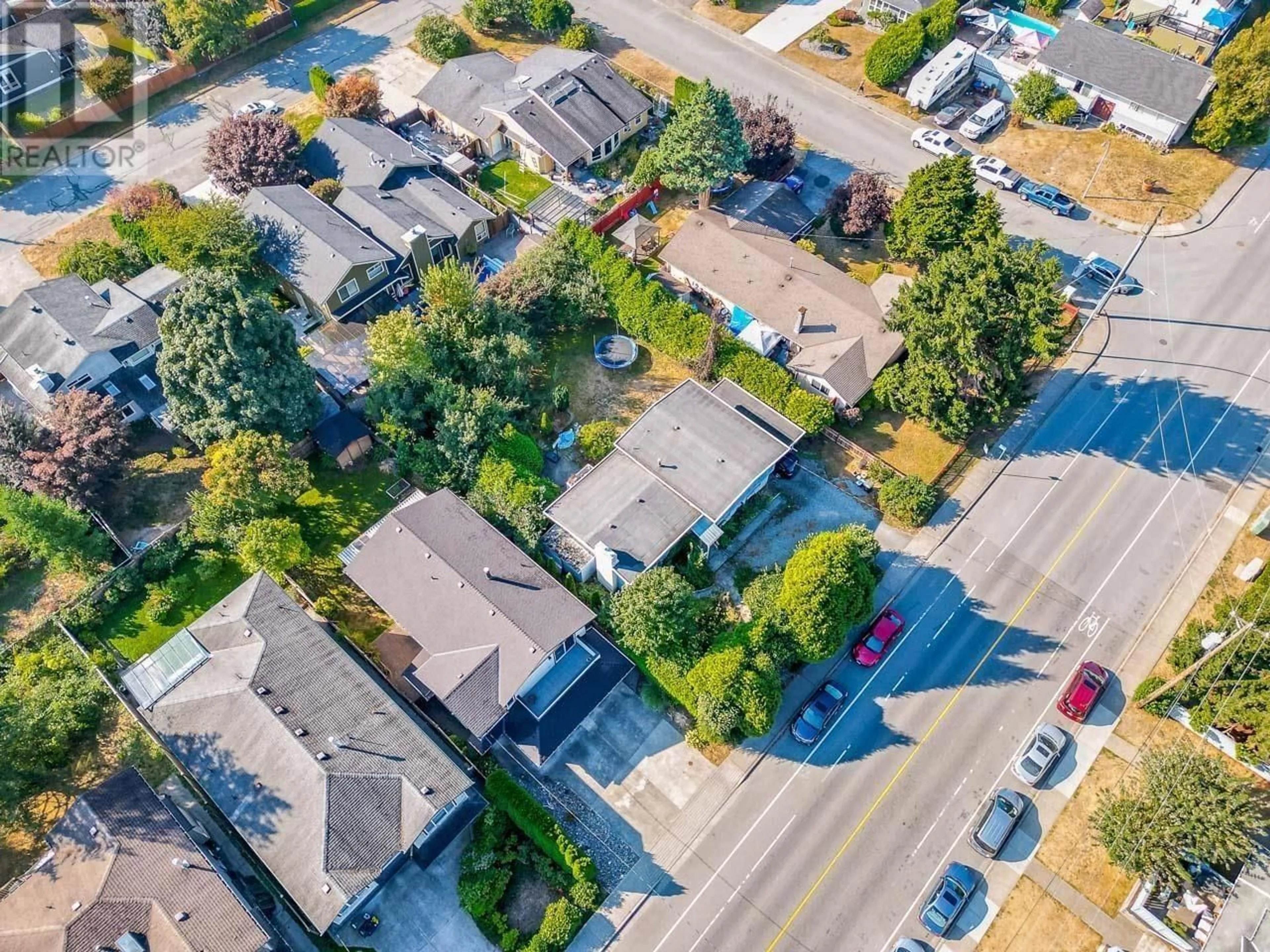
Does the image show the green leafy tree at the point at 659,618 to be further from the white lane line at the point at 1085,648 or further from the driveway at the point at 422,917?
the white lane line at the point at 1085,648

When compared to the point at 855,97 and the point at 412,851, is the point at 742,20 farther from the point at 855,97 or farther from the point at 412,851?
the point at 412,851

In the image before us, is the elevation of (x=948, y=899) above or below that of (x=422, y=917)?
above

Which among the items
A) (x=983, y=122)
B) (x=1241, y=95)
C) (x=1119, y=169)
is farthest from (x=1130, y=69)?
(x=983, y=122)

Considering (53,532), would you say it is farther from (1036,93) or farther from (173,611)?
(1036,93)

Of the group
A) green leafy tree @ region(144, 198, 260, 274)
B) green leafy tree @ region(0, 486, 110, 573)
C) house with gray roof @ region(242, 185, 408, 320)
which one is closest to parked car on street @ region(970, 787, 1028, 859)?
house with gray roof @ region(242, 185, 408, 320)

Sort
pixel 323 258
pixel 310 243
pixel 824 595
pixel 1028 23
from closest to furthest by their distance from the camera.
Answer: pixel 824 595 < pixel 323 258 < pixel 310 243 < pixel 1028 23

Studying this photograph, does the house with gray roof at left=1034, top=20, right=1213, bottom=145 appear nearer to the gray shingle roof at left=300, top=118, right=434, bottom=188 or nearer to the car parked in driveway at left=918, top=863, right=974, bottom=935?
the gray shingle roof at left=300, top=118, right=434, bottom=188
